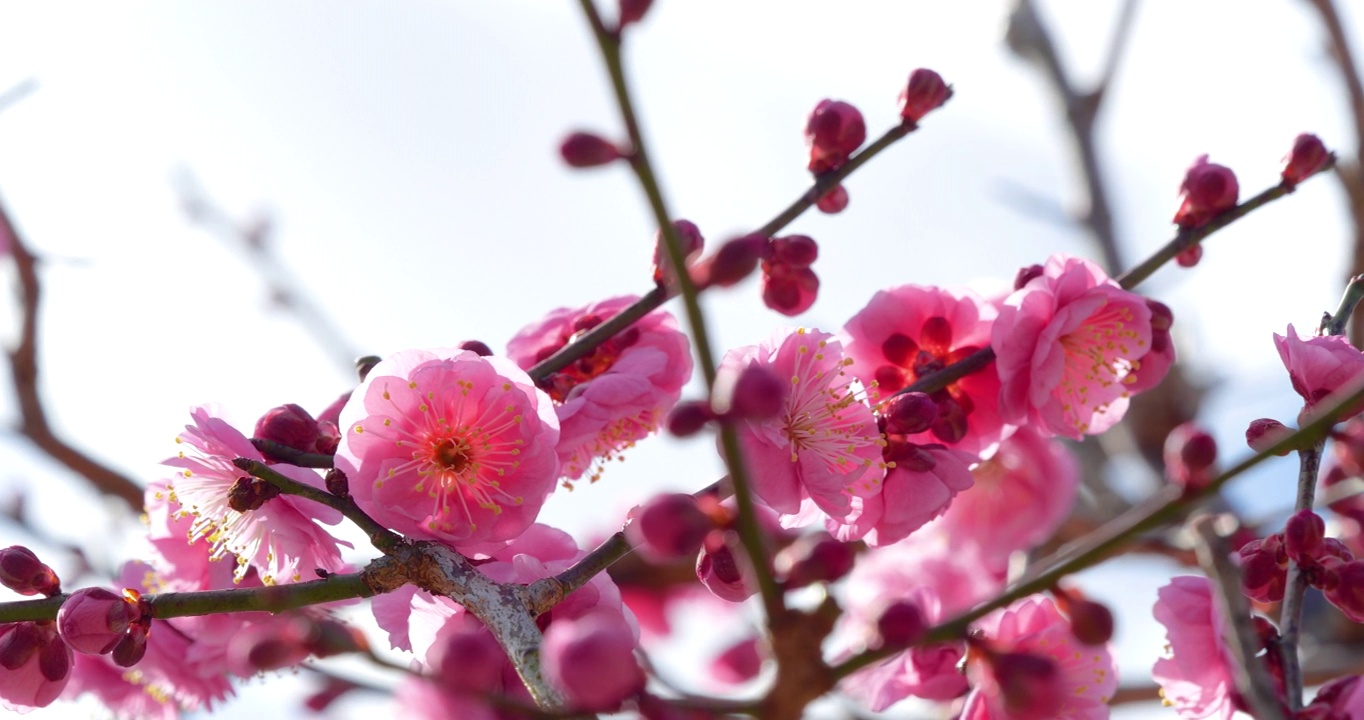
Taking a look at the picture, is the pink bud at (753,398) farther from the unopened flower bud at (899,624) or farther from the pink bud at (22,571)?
the pink bud at (22,571)

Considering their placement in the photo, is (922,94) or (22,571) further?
(922,94)

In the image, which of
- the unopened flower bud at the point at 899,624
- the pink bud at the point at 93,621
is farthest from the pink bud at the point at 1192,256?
the pink bud at the point at 93,621

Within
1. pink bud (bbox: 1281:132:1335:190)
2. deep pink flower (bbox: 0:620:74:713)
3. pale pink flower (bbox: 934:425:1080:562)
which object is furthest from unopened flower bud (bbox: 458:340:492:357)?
pale pink flower (bbox: 934:425:1080:562)

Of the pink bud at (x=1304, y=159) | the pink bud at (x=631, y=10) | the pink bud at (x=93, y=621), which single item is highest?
the pink bud at (x=631, y=10)

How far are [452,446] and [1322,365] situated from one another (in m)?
0.97

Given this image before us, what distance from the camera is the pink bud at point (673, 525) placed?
0.80 m

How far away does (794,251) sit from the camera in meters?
1.50

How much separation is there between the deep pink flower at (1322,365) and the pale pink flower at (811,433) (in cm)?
46

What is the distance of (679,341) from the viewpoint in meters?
1.56

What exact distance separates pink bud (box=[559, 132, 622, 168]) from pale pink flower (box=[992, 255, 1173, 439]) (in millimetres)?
727

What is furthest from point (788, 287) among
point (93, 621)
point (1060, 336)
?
point (93, 621)

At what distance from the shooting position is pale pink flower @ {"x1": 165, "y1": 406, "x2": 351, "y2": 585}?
124 cm

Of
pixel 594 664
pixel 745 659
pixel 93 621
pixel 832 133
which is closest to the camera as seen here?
pixel 594 664

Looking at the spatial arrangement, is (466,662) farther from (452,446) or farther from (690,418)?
(452,446)
